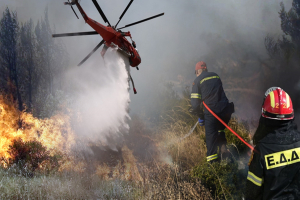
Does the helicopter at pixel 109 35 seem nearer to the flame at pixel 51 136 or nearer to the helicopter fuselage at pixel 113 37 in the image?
the helicopter fuselage at pixel 113 37

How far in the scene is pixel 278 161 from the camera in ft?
6.23

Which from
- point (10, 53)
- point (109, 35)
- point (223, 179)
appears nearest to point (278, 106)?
point (223, 179)

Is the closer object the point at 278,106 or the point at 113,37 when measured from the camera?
the point at 278,106

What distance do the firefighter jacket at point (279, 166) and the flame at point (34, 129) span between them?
9.63 meters

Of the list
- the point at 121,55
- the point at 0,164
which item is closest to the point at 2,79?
the point at 0,164

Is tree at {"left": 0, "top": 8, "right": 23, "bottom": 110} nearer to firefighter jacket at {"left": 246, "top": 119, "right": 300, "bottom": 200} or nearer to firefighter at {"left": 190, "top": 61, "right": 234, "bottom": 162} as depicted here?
firefighter at {"left": 190, "top": 61, "right": 234, "bottom": 162}

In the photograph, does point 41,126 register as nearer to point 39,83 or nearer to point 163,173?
point 39,83

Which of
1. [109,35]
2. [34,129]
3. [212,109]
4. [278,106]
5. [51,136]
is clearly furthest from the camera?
[34,129]

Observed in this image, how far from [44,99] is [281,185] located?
1331 centimetres

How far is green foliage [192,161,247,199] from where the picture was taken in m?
3.82

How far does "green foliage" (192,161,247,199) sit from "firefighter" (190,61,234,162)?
357 millimetres

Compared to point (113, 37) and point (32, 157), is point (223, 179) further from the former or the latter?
point (32, 157)

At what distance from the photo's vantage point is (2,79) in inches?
416

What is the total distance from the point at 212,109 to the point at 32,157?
843 cm
